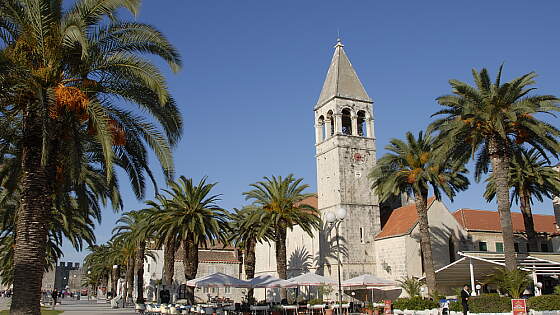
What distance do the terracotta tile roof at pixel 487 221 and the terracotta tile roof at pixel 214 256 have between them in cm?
2867

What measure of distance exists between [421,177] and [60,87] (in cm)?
2492

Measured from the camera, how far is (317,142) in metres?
49.8

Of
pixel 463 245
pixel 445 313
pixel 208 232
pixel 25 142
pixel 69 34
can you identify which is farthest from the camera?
pixel 463 245

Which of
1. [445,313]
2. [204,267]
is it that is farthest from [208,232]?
[204,267]

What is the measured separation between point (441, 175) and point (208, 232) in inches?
651

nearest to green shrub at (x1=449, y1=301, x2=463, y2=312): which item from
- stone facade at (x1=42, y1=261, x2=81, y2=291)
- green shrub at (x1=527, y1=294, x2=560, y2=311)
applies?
green shrub at (x1=527, y1=294, x2=560, y2=311)

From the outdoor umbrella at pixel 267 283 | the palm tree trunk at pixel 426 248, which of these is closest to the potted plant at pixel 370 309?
the palm tree trunk at pixel 426 248

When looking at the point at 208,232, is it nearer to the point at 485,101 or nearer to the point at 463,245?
the point at 485,101

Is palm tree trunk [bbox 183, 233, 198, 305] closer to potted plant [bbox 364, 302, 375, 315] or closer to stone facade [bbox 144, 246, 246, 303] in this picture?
potted plant [bbox 364, 302, 375, 315]

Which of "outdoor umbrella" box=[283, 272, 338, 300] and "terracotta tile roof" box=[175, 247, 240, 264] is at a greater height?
"terracotta tile roof" box=[175, 247, 240, 264]

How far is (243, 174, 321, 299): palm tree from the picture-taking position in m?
36.8

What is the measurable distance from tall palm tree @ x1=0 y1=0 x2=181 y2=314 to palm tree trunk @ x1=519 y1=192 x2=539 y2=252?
29.5m

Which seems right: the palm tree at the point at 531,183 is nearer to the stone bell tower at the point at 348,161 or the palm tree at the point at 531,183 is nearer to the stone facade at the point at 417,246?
the stone facade at the point at 417,246

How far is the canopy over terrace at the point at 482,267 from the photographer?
2978cm
